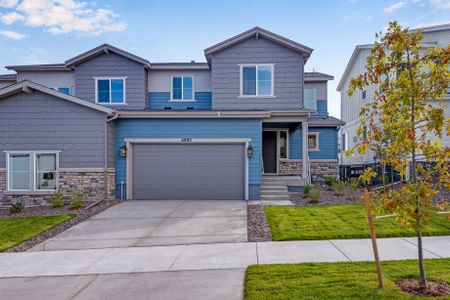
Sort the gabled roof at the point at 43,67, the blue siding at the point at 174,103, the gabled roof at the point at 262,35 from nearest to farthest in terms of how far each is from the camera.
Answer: the gabled roof at the point at 262,35, the blue siding at the point at 174,103, the gabled roof at the point at 43,67

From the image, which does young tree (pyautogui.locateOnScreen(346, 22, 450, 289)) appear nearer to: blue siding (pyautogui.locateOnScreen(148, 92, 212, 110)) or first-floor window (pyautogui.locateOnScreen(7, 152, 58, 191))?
first-floor window (pyautogui.locateOnScreen(7, 152, 58, 191))

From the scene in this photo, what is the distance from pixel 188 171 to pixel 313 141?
9154 mm

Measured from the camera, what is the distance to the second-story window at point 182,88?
18078mm

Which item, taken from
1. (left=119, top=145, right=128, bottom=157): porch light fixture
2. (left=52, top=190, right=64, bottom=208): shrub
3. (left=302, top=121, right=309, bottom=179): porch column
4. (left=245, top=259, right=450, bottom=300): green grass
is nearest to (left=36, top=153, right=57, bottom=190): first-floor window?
(left=52, top=190, right=64, bottom=208): shrub

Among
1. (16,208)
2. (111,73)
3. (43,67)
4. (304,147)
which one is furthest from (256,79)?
(43,67)

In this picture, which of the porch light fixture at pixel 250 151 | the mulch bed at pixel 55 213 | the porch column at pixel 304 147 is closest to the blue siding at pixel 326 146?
the porch column at pixel 304 147

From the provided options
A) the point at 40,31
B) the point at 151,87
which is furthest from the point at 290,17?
the point at 40,31

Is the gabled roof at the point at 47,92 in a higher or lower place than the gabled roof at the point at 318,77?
lower

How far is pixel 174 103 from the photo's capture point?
1805cm

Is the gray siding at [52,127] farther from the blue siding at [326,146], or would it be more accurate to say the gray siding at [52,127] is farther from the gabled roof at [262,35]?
the blue siding at [326,146]

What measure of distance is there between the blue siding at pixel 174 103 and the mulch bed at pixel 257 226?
783 cm

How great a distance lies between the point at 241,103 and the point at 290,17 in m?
4.38

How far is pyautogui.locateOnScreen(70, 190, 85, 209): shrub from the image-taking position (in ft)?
40.2

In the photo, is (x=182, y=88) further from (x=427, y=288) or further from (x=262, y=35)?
(x=427, y=288)
